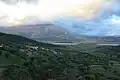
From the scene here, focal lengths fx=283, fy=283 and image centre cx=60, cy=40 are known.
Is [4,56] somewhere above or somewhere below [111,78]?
above

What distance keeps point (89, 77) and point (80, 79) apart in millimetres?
5242

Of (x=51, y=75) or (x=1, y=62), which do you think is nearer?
(x=51, y=75)

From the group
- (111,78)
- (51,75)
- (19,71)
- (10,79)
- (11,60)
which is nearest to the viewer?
(10,79)

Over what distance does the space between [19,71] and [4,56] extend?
177 feet

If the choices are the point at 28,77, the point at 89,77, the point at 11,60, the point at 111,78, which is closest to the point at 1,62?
the point at 11,60

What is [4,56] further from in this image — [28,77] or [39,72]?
[28,77]

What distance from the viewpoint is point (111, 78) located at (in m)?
150

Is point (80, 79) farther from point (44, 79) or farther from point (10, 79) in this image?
point (10, 79)

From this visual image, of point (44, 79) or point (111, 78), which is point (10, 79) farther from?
point (111, 78)

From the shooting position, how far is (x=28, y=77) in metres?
118

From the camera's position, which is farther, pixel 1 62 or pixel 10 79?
pixel 1 62

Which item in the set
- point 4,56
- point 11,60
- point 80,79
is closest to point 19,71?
point 80,79

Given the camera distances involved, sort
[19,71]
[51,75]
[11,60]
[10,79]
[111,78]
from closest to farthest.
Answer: [10,79], [19,71], [51,75], [111,78], [11,60]

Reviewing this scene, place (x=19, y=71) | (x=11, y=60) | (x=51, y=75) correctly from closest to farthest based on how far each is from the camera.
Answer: (x=19, y=71), (x=51, y=75), (x=11, y=60)
